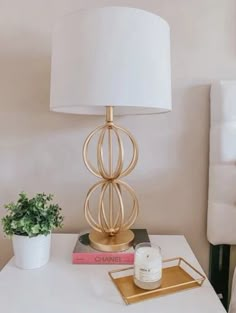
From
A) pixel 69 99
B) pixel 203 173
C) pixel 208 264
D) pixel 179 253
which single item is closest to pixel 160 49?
pixel 69 99

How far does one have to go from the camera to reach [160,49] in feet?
2.48

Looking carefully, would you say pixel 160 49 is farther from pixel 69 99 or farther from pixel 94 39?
pixel 69 99

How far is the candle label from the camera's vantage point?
70 cm

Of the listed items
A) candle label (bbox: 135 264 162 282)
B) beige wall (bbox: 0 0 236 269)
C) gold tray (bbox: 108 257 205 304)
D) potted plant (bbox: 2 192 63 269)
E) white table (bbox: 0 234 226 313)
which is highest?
beige wall (bbox: 0 0 236 269)

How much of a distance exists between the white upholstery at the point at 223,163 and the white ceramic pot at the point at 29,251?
615mm

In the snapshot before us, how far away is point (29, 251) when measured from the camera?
792 millimetres

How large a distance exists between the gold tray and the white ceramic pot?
8.3 inches

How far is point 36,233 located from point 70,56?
0.50 meters

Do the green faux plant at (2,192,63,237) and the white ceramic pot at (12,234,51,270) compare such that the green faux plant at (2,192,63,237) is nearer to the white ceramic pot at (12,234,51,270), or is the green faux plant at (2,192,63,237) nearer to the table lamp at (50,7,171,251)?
the white ceramic pot at (12,234,51,270)

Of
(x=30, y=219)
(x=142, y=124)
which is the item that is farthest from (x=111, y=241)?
(x=142, y=124)

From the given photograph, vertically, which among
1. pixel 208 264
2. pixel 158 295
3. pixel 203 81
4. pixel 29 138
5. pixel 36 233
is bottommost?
pixel 208 264

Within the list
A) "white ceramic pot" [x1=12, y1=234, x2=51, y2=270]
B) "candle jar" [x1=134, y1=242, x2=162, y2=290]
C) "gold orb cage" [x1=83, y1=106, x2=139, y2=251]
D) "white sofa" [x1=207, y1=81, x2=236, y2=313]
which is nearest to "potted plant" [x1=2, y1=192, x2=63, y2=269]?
"white ceramic pot" [x1=12, y1=234, x2=51, y2=270]

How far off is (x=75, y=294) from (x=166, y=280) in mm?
Answer: 241

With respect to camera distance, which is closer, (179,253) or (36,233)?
(36,233)
